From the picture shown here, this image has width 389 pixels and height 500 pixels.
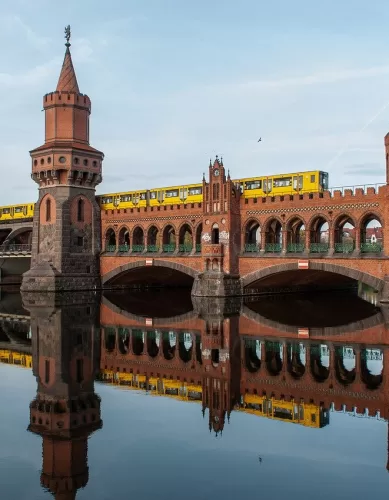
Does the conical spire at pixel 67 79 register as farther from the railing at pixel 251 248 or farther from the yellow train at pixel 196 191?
the railing at pixel 251 248

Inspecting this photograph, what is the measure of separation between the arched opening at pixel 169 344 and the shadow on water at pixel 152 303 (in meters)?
7.58

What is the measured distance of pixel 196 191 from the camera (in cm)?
4784

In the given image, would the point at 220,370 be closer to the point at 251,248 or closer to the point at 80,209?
the point at 251,248

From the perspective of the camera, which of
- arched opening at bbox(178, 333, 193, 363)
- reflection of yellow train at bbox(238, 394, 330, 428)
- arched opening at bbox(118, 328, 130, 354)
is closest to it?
reflection of yellow train at bbox(238, 394, 330, 428)

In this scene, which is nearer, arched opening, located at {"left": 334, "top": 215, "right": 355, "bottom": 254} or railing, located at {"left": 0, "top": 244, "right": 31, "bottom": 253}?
arched opening, located at {"left": 334, "top": 215, "right": 355, "bottom": 254}

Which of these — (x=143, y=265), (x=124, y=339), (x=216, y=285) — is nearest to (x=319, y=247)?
(x=216, y=285)

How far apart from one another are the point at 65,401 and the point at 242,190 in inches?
1265

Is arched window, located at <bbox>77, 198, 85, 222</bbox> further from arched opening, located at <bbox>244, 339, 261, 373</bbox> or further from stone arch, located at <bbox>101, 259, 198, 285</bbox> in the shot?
arched opening, located at <bbox>244, 339, 261, 373</bbox>

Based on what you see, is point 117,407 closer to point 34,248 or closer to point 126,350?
point 126,350

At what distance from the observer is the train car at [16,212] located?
6297cm

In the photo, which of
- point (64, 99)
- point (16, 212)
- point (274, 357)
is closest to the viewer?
point (274, 357)

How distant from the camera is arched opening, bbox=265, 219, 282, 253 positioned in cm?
4231

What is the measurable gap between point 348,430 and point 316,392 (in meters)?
3.10

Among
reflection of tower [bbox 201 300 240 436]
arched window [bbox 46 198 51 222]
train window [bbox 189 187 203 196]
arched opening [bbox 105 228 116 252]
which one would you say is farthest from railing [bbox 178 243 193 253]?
reflection of tower [bbox 201 300 240 436]
